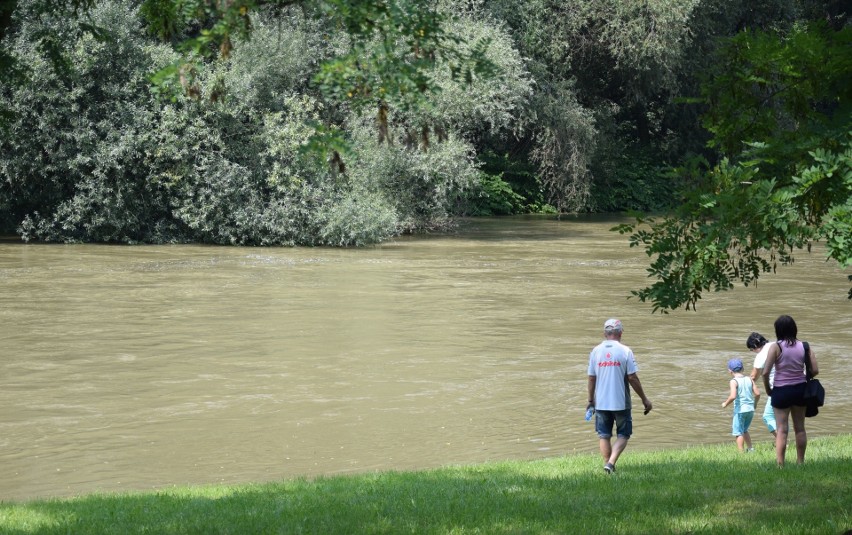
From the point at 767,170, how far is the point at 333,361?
1157 cm

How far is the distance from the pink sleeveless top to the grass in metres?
0.75

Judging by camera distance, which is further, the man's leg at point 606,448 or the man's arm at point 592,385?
the man's arm at point 592,385

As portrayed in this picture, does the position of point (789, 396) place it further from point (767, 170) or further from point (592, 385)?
point (767, 170)

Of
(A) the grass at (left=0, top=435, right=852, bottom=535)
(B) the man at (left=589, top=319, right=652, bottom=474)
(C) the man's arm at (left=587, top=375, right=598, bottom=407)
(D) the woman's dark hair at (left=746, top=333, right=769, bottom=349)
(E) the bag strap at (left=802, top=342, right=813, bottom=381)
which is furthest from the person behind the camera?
(D) the woman's dark hair at (left=746, top=333, right=769, bottom=349)

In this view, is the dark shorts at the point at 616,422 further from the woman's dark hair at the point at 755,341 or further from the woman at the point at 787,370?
the woman's dark hair at the point at 755,341

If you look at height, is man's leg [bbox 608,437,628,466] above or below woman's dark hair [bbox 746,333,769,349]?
below

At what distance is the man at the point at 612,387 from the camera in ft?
37.1

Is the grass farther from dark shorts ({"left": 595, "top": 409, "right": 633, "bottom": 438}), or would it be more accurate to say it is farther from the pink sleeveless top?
the pink sleeveless top

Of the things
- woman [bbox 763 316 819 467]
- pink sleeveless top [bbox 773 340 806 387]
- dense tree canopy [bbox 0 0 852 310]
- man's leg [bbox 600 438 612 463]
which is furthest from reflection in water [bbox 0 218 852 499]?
dense tree canopy [bbox 0 0 852 310]

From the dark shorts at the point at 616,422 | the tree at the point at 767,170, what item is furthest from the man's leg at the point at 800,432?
the tree at the point at 767,170

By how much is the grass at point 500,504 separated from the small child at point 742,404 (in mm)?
1957

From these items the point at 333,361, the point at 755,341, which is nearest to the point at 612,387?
the point at 755,341

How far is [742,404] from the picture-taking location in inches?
530

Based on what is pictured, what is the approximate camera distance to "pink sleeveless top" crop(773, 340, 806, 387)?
10898 millimetres
